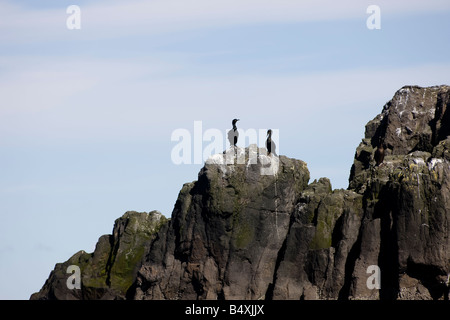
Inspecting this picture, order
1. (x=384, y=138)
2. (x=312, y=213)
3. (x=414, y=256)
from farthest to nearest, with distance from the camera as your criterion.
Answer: (x=384, y=138) < (x=312, y=213) < (x=414, y=256)

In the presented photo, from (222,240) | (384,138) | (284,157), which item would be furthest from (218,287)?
(384,138)

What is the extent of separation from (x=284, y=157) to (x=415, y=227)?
50.2 feet

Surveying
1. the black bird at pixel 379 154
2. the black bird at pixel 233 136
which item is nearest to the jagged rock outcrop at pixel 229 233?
the black bird at pixel 233 136

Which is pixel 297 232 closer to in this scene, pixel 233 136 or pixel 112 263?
pixel 233 136

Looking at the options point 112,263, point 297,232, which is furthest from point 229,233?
point 112,263

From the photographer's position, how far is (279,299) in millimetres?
120000

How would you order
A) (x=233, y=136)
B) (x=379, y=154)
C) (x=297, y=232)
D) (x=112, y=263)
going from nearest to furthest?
(x=297, y=232) → (x=379, y=154) → (x=233, y=136) → (x=112, y=263)

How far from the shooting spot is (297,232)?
405 feet

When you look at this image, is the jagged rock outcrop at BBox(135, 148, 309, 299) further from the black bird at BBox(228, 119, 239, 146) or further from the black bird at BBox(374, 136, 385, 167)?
the black bird at BBox(374, 136, 385, 167)

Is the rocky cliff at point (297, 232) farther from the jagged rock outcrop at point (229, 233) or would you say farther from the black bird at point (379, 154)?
the black bird at point (379, 154)

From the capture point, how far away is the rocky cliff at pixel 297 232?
118 metres

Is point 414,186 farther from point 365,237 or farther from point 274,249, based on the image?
point 274,249

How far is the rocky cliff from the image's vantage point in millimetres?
117625
